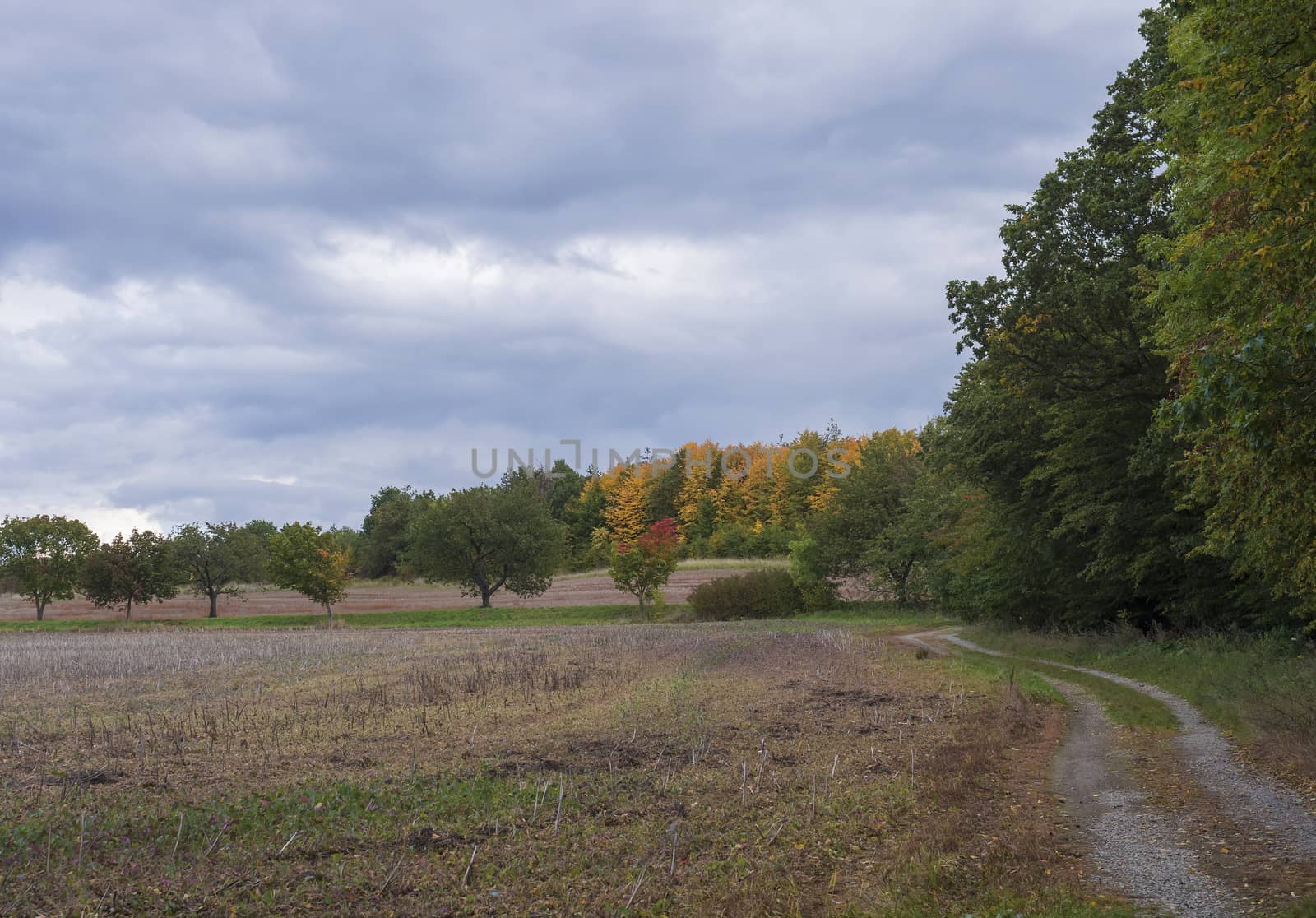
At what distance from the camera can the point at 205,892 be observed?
7.66 metres

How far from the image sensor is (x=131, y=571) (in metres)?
73.1

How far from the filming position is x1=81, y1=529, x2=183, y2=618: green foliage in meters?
72.8

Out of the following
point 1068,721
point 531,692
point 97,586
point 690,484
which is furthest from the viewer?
point 690,484

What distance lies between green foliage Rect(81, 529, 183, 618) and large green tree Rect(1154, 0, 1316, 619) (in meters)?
76.7

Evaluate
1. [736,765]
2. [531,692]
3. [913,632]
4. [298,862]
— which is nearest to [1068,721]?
[736,765]

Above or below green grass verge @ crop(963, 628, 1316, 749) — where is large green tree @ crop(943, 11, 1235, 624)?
above

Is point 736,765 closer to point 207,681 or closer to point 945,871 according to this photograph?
point 945,871

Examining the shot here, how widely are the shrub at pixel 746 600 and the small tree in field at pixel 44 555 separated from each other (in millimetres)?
52170

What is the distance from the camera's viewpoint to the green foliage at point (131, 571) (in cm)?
7281

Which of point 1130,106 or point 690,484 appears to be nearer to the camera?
point 1130,106

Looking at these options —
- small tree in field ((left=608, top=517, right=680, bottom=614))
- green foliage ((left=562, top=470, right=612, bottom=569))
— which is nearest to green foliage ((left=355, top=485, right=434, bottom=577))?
green foliage ((left=562, top=470, right=612, bottom=569))

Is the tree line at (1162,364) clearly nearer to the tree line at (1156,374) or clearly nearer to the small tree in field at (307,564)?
the tree line at (1156,374)

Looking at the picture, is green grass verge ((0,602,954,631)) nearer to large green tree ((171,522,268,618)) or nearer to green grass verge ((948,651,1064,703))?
large green tree ((171,522,268,618))

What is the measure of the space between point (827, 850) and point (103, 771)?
975 cm
